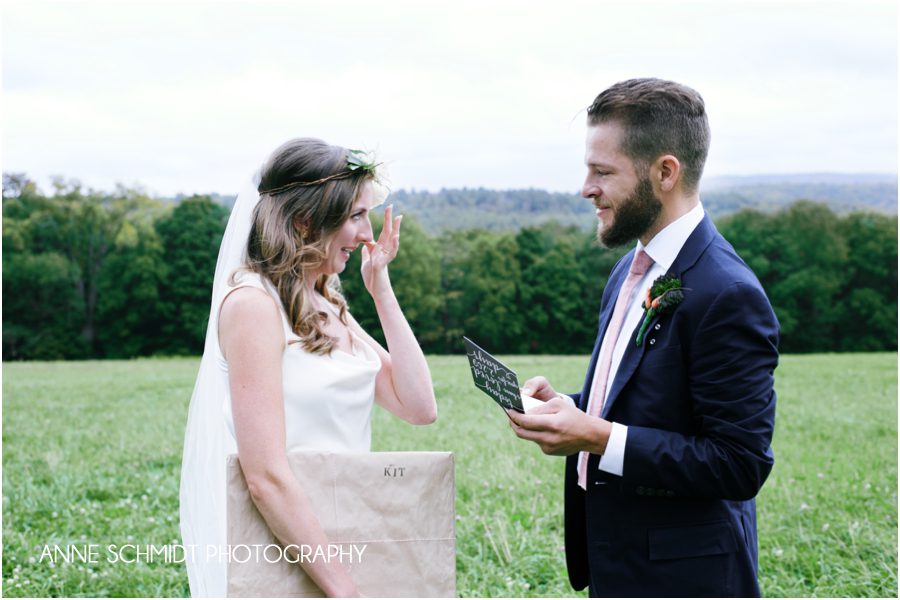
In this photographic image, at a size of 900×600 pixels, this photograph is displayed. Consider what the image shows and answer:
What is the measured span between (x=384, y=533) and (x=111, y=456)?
877 cm

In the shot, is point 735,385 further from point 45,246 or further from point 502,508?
point 45,246

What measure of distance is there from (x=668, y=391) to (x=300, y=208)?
1544 millimetres

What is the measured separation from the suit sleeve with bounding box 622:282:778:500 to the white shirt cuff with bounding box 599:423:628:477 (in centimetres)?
3

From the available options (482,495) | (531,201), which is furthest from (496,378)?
(531,201)

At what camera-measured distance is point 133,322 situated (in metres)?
48.8

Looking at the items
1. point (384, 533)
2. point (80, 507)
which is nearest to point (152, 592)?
point (80, 507)

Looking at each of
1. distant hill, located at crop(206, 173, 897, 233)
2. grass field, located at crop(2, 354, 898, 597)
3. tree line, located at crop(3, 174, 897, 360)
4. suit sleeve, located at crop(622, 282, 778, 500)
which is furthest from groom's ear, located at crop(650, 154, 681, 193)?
distant hill, located at crop(206, 173, 897, 233)

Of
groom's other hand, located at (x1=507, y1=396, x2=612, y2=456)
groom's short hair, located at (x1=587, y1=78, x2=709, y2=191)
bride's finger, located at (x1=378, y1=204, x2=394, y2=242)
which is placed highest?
groom's short hair, located at (x1=587, y1=78, x2=709, y2=191)

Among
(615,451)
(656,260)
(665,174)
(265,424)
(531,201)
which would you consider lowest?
(615,451)

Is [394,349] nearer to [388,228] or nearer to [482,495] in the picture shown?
[388,228]

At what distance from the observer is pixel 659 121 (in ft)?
10.3

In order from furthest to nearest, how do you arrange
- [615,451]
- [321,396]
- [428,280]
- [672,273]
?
[428,280] < [321,396] < [672,273] < [615,451]

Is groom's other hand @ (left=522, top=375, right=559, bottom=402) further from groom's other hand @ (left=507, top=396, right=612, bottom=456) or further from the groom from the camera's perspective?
groom's other hand @ (left=507, top=396, right=612, bottom=456)

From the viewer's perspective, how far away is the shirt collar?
318 centimetres
